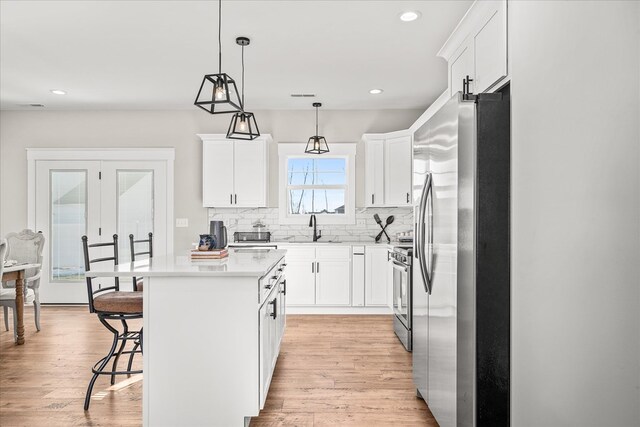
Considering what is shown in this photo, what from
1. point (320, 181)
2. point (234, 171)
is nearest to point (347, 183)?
point (320, 181)

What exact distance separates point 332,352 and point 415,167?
1924 millimetres

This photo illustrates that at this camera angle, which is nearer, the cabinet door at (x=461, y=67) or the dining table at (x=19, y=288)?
the cabinet door at (x=461, y=67)

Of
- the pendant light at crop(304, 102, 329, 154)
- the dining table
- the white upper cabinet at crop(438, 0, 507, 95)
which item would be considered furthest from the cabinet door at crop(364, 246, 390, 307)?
the dining table

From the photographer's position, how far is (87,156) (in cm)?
598

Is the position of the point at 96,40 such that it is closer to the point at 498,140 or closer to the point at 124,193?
the point at 124,193

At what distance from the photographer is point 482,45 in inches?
108

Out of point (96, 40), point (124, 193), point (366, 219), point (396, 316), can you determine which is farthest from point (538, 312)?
point (124, 193)

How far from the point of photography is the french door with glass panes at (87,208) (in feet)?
19.6

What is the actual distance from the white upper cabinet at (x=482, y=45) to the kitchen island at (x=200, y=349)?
5.79 ft

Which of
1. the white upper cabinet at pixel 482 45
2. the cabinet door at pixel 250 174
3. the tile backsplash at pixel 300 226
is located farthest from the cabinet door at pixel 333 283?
the white upper cabinet at pixel 482 45

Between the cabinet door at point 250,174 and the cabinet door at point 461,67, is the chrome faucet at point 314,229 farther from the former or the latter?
the cabinet door at point 461,67

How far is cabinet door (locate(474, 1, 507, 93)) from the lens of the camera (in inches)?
95.5

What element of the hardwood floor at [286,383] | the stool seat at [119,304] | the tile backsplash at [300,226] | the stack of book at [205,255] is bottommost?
the hardwood floor at [286,383]

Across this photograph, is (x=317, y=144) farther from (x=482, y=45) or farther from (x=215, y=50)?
(x=482, y=45)
